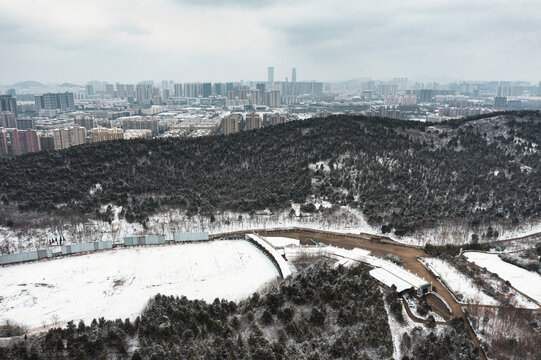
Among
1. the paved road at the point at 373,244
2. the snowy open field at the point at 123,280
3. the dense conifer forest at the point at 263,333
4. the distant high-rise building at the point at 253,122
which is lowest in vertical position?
the snowy open field at the point at 123,280

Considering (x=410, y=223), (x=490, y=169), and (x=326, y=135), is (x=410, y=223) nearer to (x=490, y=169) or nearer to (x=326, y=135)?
(x=490, y=169)

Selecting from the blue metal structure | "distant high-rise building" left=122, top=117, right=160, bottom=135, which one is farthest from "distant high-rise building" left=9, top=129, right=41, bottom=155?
the blue metal structure

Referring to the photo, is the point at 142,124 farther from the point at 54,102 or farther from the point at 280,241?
the point at 280,241

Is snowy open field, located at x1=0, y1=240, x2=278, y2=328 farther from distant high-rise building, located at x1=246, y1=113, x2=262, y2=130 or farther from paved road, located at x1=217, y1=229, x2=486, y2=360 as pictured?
distant high-rise building, located at x1=246, y1=113, x2=262, y2=130

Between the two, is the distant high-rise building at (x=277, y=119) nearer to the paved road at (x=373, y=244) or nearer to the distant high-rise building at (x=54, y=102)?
the paved road at (x=373, y=244)

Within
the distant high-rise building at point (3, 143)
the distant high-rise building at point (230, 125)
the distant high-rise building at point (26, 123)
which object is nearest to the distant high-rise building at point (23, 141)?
the distant high-rise building at point (3, 143)

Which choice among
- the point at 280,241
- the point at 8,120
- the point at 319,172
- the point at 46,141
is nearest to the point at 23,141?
the point at 46,141
